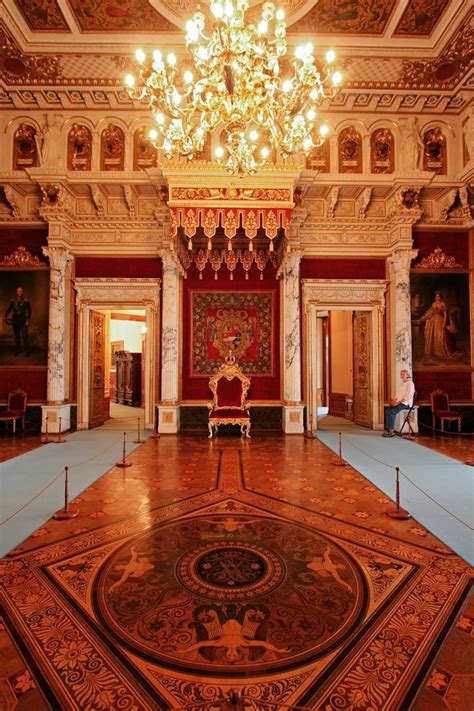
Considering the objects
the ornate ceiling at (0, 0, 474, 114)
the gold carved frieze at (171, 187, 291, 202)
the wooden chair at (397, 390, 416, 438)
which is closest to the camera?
the gold carved frieze at (171, 187, 291, 202)

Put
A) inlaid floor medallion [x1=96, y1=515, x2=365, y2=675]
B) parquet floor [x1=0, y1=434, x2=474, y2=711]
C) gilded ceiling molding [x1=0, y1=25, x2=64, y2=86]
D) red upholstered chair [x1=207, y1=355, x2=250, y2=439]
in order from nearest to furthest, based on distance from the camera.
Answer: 1. parquet floor [x1=0, y1=434, x2=474, y2=711]
2. inlaid floor medallion [x1=96, y1=515, x2=365, y2=675]
3. gilded ceiling molding [x1=0, y1=25, x2=64, y2=86]
4. red upholstered chair [x1=207, y1=355, x2=250, y2=439]

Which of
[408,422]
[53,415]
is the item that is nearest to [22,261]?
[53,415]

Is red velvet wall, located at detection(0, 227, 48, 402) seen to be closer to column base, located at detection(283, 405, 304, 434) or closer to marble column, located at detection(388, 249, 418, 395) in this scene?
column base, located at detection(283, 405, 304, 434)

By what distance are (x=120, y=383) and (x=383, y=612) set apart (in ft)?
47.9

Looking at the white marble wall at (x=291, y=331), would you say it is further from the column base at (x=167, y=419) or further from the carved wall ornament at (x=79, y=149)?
the carved wall ornament at (x=79, y=149)

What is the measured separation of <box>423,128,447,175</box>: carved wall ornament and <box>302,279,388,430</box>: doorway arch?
103 inches

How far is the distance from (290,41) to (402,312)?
5688 millimetres

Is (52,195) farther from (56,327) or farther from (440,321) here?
(440,321)

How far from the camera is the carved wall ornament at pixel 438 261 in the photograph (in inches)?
333

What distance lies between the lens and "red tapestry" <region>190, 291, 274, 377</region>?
27.8 feet

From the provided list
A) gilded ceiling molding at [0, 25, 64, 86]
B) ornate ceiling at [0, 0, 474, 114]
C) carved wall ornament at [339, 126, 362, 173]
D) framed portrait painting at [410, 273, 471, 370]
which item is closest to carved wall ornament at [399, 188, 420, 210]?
carved wall ornament at [339, 126, 362, 173]

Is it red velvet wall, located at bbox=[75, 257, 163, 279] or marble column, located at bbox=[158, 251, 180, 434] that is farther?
red velvet wall, located at bbox=[75, 257, 163, 279]

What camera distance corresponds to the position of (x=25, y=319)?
8328mm

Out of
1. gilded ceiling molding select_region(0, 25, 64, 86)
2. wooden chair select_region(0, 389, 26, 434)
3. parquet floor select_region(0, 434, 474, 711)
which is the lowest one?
parquet floor select_region(0, 434, 474, 711)
